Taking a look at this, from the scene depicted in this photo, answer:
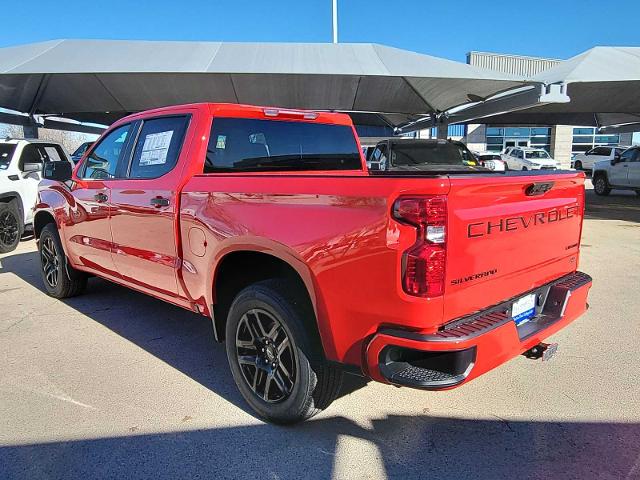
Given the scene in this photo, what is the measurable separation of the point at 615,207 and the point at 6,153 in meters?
16.4

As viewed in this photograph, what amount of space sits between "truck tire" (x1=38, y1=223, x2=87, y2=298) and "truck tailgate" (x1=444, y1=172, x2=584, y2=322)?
15.1ft

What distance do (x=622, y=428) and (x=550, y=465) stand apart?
68 centimetres

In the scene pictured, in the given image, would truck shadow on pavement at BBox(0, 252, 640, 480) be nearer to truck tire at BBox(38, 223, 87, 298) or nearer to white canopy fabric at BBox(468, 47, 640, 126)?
truck tire at BBox(38, 223, 87, 298)

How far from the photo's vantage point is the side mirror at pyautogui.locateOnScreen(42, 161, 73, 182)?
15.8 feet

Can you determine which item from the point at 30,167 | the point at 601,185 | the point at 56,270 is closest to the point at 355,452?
the point at 56,270

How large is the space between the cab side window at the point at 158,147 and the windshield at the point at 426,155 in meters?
7.50

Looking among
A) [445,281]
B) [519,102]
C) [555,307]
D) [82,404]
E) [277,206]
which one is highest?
[519,102]

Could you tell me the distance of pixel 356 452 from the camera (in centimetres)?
268

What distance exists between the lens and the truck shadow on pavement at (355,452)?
2.52m

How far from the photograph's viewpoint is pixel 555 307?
2.96 meters

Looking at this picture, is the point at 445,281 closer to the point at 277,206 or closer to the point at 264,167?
the point at 277,206

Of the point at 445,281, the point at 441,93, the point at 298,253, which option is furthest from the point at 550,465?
the point at 441,93

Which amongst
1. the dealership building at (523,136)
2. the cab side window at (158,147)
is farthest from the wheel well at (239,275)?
the dealership building at (523,136)

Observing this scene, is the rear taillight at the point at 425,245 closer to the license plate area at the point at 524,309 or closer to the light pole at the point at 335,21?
the license plate area at the point at 524,309
